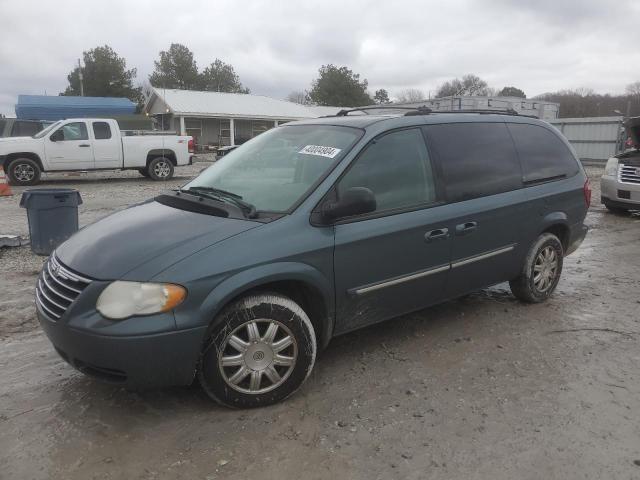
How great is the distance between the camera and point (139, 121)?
1277 inches

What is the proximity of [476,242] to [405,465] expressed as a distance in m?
2.04

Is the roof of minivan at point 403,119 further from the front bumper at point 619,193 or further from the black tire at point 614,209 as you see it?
the black tire at point 614,209

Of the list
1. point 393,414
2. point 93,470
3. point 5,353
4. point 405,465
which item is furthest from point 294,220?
point 5,353

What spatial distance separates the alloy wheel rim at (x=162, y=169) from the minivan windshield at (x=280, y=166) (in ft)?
43.3

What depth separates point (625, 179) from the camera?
10195 mm

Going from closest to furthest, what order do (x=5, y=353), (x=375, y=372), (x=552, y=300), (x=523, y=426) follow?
1. (x=523, y=426)
2. (x=375, y=372)
3. (x=5, y=353)
4. (x=552, y=300)

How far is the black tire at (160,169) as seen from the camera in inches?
653

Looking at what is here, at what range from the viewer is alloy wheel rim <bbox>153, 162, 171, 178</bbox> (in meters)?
16.7

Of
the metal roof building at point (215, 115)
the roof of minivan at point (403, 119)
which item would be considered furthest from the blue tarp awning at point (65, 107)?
the roof of minivan at point (403, 119)

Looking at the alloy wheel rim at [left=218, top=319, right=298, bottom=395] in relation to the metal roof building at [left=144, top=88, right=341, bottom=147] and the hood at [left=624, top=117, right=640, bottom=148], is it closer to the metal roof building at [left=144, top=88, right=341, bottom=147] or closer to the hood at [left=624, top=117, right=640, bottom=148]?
the hood at [left=624, top=117, right=640, bottom=148]

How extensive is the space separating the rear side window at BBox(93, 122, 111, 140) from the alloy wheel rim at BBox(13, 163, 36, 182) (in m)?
2.03

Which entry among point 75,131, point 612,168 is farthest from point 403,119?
point 75,131

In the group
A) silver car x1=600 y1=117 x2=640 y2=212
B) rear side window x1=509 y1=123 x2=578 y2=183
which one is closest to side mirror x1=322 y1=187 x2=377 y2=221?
rear side window x1=509 y1=123 x2=578 y2=183

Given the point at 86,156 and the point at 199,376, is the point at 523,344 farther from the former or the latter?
the point at 86,156
